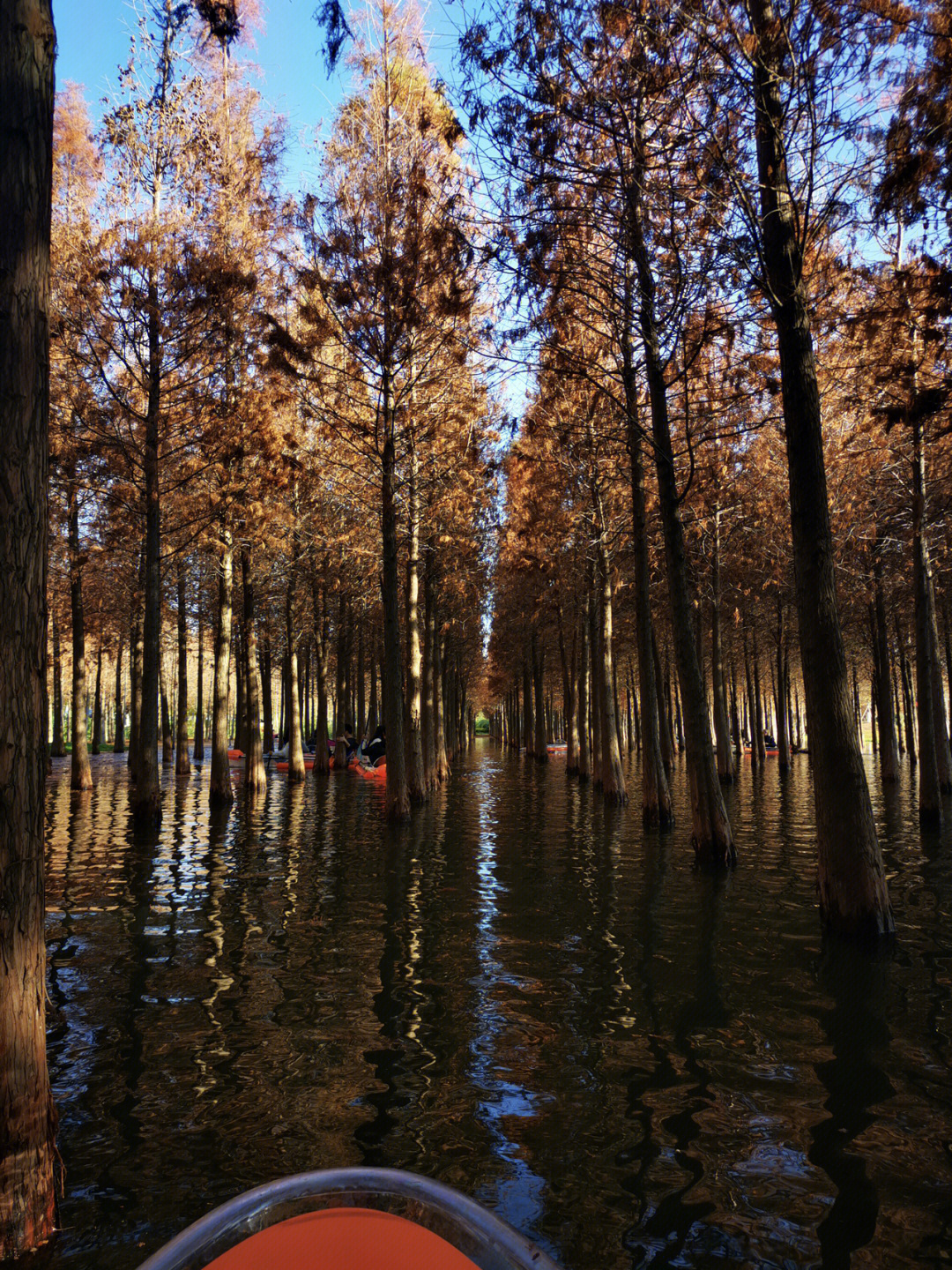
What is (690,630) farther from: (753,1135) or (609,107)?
(753,1135)

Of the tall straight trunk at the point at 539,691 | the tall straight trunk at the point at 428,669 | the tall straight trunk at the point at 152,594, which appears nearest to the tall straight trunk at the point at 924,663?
the tall straight trunk at the point at 428,669

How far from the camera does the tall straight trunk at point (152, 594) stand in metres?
14.5

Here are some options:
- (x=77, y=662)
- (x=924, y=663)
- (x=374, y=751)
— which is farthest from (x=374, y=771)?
(x=924, y=663)

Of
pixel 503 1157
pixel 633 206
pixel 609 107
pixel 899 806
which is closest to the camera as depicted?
pixel 503 1157

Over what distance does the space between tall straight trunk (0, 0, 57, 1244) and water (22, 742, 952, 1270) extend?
1.27 feet

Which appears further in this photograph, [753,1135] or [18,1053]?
[753,1135]

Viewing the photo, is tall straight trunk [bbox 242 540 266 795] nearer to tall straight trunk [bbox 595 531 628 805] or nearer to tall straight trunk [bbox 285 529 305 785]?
tall straight trunk [bbox 285 529 305 785]

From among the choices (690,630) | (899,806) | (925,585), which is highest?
(925,585)

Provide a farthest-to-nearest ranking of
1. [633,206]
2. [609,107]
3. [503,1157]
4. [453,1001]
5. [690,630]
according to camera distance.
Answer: [690,630]
[633,206]
[609,107]
[453,1001]
[503,1157]

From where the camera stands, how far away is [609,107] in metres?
8.57

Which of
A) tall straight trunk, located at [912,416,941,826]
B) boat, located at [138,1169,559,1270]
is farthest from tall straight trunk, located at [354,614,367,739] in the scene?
boat, located at [138,1169,559,1270]

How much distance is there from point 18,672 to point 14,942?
3.22 ft

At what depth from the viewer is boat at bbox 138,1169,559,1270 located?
60.3 inches

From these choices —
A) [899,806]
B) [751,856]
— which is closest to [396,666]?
[751,856]
